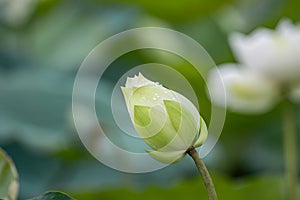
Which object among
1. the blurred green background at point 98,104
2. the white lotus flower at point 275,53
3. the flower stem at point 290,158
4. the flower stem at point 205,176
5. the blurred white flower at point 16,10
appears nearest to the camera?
the flower stem at point 205,176

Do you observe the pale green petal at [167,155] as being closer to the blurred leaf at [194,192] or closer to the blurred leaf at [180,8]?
the blurred leaf at [194,192]

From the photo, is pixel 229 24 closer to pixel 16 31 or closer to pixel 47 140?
pixel 16 31

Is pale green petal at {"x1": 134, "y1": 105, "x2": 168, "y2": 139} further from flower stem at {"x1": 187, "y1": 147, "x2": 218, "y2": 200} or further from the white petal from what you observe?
the white petal

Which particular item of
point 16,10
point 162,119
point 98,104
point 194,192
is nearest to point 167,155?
point 162,119

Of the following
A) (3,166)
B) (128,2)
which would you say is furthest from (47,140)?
(3,166)

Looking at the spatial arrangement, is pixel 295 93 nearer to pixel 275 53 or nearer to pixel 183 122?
pixel 275 53

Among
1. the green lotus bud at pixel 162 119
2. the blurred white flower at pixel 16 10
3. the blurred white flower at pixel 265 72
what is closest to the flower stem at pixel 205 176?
the green lotus bud at pixel 162 119

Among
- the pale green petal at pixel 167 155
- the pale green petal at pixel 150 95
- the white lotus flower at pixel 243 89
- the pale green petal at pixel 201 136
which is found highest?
the pale green petal at pixel 150 95

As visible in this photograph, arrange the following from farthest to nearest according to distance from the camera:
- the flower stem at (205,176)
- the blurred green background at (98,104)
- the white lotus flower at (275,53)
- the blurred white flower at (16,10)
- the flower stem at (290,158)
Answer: the blurred white flower at (16,10)
the blurred green background at (98,104)
the white lotus flower at (275,53)
the flower stem at (290,158)
the flower stem at (205,176)

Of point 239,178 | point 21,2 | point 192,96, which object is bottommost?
point 239,178
